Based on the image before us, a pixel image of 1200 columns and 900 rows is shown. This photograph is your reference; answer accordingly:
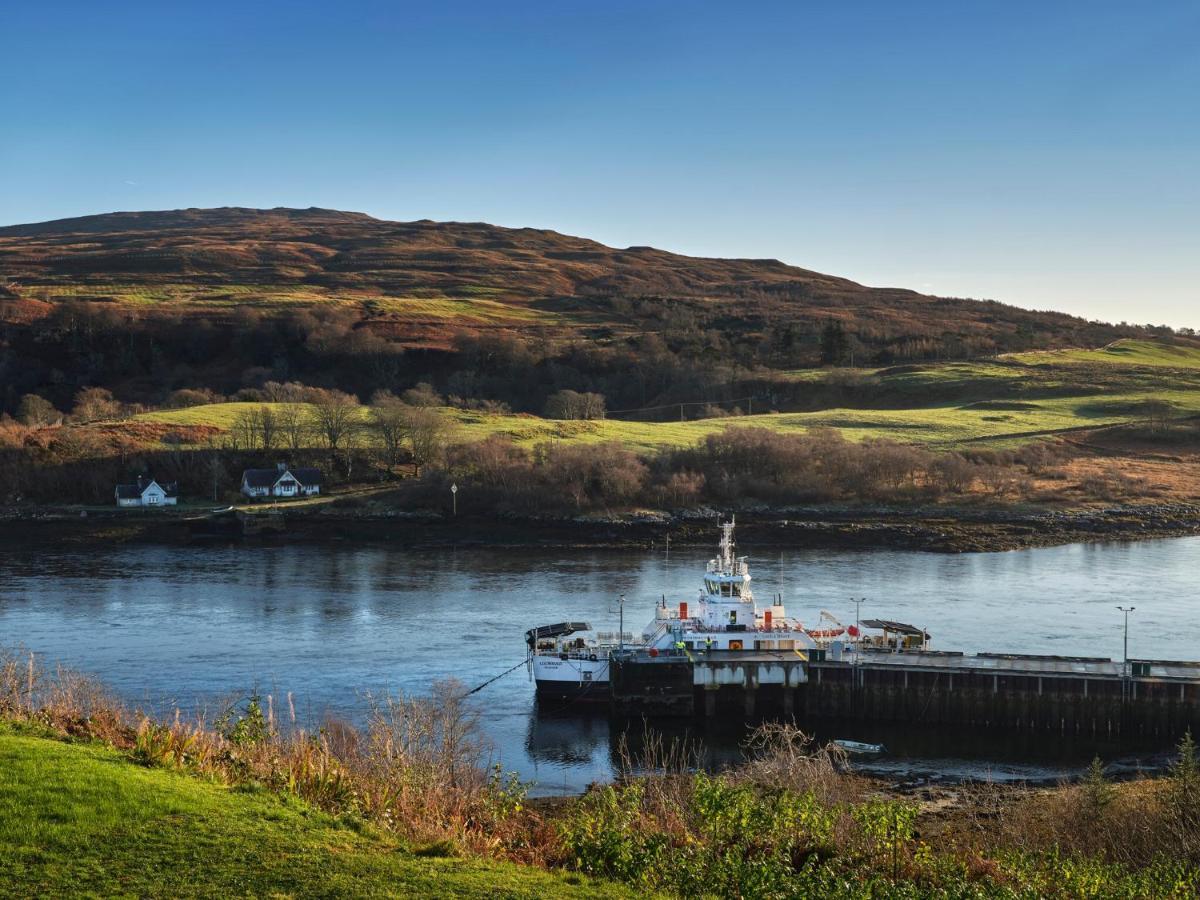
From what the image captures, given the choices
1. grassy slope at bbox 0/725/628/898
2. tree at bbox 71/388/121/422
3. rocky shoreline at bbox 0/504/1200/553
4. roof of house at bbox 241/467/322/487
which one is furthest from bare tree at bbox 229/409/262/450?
grassy slope at bbox 0/725/628/898

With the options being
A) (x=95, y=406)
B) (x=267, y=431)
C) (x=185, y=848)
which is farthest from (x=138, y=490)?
(x=185, y=848)

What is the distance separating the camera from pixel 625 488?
10388 cm

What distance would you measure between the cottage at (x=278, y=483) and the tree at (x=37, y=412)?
34076 mm

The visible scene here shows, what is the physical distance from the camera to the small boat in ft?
149

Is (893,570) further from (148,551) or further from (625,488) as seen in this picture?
(148,551)

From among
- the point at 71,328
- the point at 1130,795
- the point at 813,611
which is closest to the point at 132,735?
the point at 1130,795

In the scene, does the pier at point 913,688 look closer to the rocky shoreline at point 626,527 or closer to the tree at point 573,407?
the rocky shoreline at point 626,527

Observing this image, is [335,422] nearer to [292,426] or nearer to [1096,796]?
[292,426]

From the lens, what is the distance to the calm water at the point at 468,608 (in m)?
51.0

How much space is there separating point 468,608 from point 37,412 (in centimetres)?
8373

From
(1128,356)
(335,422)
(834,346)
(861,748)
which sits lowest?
(861,748)

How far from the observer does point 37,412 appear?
13288 cm

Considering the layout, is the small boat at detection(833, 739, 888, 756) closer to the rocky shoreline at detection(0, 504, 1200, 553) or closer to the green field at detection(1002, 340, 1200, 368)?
the rocky shoreline at detection(0, 504, 1200, 553)

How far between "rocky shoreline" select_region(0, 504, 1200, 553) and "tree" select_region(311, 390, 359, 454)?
16311mm
